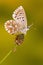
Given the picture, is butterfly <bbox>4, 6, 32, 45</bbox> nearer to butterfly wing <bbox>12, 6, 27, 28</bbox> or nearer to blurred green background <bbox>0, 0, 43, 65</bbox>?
butterfly wing <bbox>12, 6, 27, 28</bbox>

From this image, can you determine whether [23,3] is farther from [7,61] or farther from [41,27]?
[7,61]

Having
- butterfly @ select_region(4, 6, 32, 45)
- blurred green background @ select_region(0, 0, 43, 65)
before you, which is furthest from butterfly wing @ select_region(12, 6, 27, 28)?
blurred green background @ select_region(0, 0, 43, 65)

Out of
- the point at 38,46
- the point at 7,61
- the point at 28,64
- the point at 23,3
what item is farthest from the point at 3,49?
the point at 23,3

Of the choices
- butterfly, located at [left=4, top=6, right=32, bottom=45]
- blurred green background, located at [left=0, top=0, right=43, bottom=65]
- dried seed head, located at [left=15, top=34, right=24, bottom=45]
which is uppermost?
butterfly, located at [left=4, top=6, right=32, bottom=45]

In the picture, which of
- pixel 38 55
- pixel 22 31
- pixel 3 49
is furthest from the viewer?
pixel 38 55

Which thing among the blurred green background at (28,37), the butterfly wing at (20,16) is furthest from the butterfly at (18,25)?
the blurred green background at (28,37)

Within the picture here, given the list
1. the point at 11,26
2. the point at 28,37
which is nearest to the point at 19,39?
the point at 11,26

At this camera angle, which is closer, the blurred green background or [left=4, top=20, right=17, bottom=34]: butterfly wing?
[left=4, top=20, right=17, bottom=34]: butterfly wing
